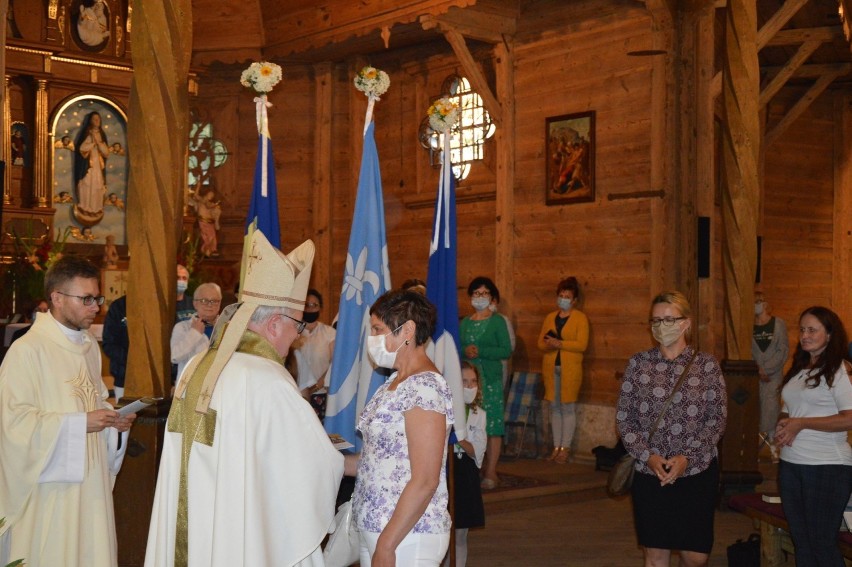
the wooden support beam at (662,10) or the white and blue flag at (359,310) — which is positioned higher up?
the wooden support beam at (662,10)

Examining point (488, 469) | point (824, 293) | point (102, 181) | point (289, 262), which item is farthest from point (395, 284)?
point (289, 262)

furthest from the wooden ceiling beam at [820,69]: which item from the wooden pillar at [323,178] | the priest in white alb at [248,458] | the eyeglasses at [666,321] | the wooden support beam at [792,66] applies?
the priest in white alb at [248,458]

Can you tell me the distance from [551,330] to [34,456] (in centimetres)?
727

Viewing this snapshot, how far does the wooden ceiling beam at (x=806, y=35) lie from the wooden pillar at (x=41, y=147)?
355 inches

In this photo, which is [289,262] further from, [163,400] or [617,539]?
[617,539]

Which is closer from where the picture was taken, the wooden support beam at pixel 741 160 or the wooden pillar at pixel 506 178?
the wooden support beam at pixel 741 160

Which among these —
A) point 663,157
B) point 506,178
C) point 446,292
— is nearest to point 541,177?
point 506,178

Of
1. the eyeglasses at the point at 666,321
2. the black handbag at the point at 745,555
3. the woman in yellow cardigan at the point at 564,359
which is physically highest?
the eyeglasses at the point at 666,321

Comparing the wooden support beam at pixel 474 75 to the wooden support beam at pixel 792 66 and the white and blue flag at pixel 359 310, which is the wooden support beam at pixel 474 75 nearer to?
the wooden support beam at pixel 792 66

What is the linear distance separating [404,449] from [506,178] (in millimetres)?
8891

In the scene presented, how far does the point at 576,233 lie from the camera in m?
11.5

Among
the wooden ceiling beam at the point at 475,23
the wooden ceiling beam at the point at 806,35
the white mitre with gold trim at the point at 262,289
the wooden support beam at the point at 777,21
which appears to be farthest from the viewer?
the wooden ceiling beam at the point at 806,35

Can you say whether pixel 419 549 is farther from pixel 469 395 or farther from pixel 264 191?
pixel 264 191

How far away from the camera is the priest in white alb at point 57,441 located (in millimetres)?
4496
